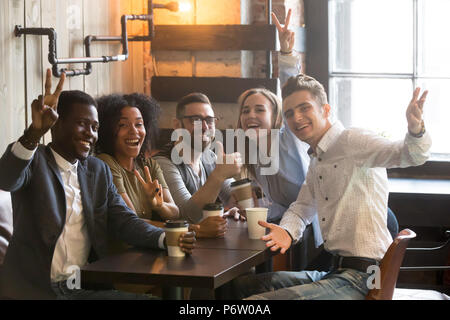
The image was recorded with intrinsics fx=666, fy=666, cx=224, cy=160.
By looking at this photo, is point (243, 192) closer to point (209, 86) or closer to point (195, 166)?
point (195, 166)

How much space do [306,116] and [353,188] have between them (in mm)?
338

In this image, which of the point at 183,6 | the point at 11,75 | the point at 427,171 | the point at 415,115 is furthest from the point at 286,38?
the point at 427,171

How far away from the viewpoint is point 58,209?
80.9 inches

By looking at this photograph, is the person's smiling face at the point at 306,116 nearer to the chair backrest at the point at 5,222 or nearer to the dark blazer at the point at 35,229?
the dark blazer at the point at 35,229

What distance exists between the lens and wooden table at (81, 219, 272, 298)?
182 centimetres

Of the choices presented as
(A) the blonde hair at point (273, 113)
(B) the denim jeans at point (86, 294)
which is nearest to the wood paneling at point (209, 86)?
(A) the blonde hair at point (273, 113)

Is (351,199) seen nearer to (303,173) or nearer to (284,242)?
(284,242)

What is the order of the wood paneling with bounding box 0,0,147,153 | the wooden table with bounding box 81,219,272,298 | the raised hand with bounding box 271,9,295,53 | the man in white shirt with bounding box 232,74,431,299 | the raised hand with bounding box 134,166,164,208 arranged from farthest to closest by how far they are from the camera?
the raised hand with bounding box 271,9,295,53 < the wood paneling with bounding box 0,0,147,153 < the raised hand with bounding box 134,166,164,208 < the man in white shirt with bounding box 232,74,431,299 < the wooden table with bounding box 81,219,272,298

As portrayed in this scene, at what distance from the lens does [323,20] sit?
4.04m

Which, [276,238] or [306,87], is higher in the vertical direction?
[306,87]

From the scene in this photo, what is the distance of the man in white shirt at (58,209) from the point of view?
1.92m

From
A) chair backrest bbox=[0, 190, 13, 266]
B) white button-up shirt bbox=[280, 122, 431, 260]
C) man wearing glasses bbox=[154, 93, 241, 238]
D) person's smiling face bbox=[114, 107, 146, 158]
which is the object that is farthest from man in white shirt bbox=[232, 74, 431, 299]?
chair backrest bbox=[0, 190, 13, 266]

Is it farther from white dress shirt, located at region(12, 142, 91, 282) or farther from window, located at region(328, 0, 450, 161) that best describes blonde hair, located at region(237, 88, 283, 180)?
white dress shirt, located at region(12, 142, 91, 282)

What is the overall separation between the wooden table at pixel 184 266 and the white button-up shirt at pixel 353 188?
0.35m
